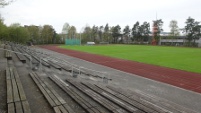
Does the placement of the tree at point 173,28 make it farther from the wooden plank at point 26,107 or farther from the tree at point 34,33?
the wooden plank at point 26,107

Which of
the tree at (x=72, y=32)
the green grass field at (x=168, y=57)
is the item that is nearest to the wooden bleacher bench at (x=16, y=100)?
the green grass field at (x=168, y=57)

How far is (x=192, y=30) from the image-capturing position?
7244 centimetres

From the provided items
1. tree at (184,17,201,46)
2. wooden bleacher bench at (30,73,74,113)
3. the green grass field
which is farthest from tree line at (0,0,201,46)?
wooden bleacher bench at (30,73,74,113)

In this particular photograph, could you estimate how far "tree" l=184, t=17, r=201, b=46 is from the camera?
234 ft

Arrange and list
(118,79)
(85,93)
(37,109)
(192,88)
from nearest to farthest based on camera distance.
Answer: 1. (37,109)
2. (85,93)
3. (192,88)
4. (118,79)

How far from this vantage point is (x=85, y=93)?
7.76m

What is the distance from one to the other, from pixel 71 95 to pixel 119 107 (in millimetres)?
1927

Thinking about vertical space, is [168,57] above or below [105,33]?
below

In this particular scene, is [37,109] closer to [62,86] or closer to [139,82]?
[62,86]

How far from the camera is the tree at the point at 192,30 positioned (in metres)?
71.4

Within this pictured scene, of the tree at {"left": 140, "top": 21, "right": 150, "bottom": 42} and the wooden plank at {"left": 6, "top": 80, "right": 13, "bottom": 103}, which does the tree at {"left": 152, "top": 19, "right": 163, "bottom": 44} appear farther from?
the wooden plank at {"left": 6, "top": 80, "right": 13, "bottom": 103}

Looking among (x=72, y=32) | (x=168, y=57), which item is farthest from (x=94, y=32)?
(x=168, y=57)

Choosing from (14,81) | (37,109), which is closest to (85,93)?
(37,109)

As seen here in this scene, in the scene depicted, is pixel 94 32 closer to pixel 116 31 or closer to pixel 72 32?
pixel 72 32
